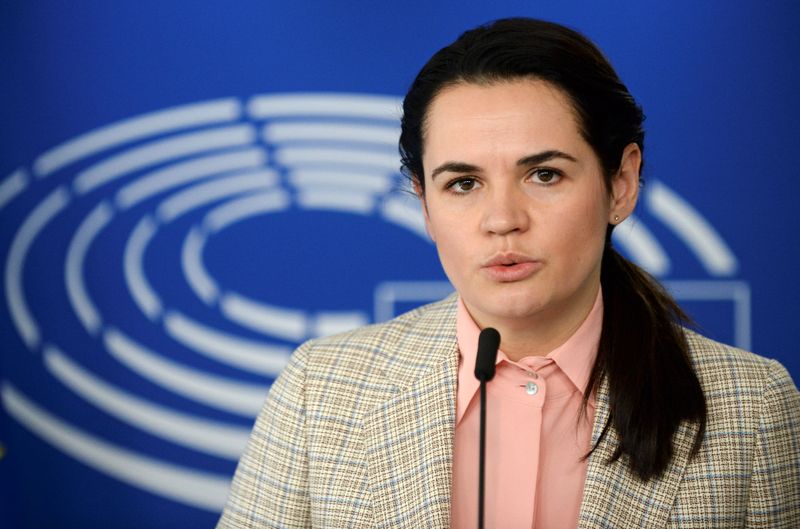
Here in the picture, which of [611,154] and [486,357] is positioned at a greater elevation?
[611,154]

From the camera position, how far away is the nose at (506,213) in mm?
1371

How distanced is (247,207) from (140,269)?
0.31 metres

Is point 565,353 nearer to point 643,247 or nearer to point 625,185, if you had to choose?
point 625,185

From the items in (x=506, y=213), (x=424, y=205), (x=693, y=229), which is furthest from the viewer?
(x=693, y=229)

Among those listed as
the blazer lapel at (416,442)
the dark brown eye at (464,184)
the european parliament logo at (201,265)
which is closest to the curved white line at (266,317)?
the european parliament logo at (201,265)

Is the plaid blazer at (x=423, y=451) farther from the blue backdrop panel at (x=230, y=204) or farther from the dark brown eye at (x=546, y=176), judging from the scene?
the blue backdrop panel at (x=230, y=204)

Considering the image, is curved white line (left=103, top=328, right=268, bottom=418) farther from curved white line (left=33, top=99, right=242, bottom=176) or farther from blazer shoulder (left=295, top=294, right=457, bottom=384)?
blazer shoulder (left=295, top=294, right=457, bottom=384)

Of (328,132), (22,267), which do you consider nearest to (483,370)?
(328,132)

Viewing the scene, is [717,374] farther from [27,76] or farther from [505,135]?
[27,76]

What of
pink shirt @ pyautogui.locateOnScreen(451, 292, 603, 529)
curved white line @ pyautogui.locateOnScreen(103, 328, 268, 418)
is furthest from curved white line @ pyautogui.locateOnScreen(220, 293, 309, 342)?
pink shirt @ pyautogui.locateOnScreen(451, 292, 603, 529)

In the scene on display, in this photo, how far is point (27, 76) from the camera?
2.39 meters

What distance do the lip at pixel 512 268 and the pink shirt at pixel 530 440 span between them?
0.17 m

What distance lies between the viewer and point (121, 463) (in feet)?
7.92

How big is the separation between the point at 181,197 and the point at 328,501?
3.70ft
